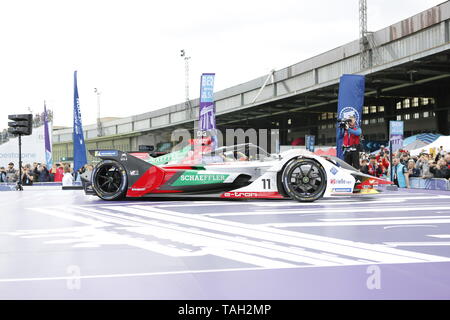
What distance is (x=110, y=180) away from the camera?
31.1ft

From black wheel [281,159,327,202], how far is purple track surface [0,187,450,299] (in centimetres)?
153

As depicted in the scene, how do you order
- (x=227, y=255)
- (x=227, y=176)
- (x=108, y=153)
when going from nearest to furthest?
(x=227, y=255)
(x=227, y=176)
(x=108, y=153)

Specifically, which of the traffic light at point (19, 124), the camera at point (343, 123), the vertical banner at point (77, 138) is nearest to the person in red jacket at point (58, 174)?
the vertical banner at point (77, 138)

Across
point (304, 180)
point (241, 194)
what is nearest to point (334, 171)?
point (304, 180)

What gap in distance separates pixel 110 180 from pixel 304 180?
3.69m

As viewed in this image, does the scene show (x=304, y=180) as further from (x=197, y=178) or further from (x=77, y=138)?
(x=77, y=138)

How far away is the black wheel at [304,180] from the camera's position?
28.2ft

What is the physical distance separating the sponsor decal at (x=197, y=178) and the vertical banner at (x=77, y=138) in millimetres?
11963

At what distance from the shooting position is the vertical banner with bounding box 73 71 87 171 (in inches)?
808

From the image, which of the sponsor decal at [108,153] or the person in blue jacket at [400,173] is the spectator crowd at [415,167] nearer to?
the person in blue jacket at [400,173]

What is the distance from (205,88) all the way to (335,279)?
22411 millimetres
